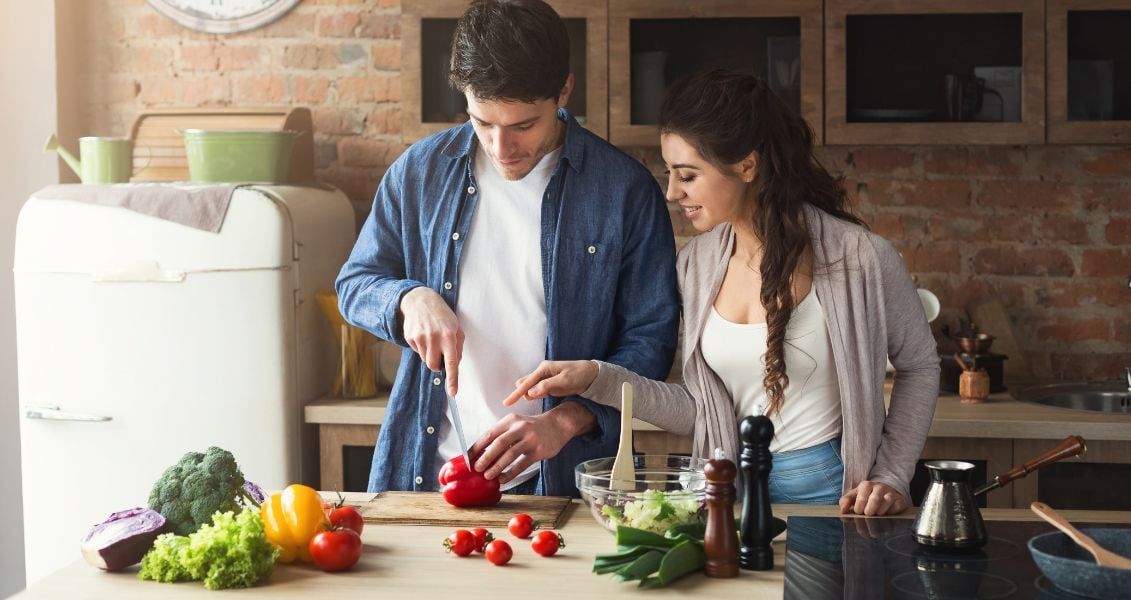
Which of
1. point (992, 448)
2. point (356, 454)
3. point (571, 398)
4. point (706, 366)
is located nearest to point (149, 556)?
point (571, 398)

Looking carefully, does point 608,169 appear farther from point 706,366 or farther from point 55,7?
point 55,7

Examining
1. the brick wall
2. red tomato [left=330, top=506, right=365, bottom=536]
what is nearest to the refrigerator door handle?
the brick wall

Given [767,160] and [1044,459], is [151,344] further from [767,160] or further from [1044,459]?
[1044,459]

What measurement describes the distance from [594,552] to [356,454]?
1709 mm

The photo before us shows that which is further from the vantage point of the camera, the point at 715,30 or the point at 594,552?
the point at 715,30

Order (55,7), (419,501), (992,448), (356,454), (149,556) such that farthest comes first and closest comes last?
1. (55,7)
2. (356,454)
3. (992,448)
4. (419,501)
5. (149,556)

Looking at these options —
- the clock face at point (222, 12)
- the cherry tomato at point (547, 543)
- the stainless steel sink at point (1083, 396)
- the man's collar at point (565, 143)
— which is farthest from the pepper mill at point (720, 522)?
the clock face at point (222, 12)

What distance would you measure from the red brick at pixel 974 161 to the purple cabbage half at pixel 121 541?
8.89 feet

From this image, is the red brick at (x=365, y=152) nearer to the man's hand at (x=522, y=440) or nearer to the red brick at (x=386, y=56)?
the red brick at (x=386, y=56)

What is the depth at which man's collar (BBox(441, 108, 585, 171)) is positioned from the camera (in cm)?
227

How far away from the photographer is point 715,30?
11.2 feet

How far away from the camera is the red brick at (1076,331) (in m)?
3.69

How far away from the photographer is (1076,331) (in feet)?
12.2

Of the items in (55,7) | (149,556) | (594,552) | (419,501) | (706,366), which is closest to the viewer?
(149,556)
